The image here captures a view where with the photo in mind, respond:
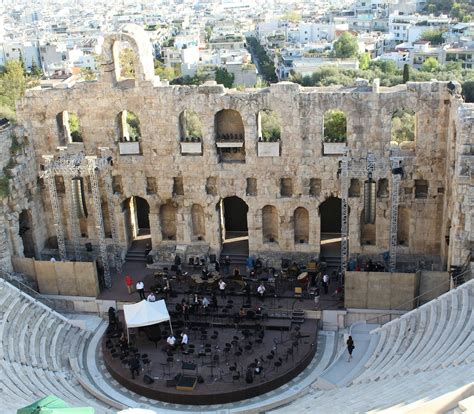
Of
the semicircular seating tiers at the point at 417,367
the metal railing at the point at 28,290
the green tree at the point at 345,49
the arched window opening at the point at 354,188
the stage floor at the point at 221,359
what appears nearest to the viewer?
the semicircular seating tiers at the point at 417,367

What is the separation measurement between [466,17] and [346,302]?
433ft

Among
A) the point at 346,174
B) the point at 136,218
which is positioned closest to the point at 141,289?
the point at 136,218

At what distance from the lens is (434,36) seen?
118250 mm

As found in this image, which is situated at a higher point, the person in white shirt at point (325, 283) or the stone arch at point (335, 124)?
the stone arch at point (335, 124)

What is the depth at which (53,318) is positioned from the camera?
30.4 meters

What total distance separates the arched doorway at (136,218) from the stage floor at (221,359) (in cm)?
833

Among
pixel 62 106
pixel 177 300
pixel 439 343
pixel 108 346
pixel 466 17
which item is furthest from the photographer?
pixel 466 17

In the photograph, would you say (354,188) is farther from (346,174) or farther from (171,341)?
(171,341)

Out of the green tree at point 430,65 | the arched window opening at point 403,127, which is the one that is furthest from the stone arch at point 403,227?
the green tree at point 430,65

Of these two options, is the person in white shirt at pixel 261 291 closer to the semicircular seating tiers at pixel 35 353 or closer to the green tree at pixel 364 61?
the semicircular seating tiers at pixel 35 353

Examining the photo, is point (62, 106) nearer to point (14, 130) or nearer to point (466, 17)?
point (14, 130)

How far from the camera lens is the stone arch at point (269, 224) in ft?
116

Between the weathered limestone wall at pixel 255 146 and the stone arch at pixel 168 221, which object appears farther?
the stone arch at pixel 168 221

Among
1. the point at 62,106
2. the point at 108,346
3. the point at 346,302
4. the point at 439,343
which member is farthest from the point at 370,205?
the point at 62,106
